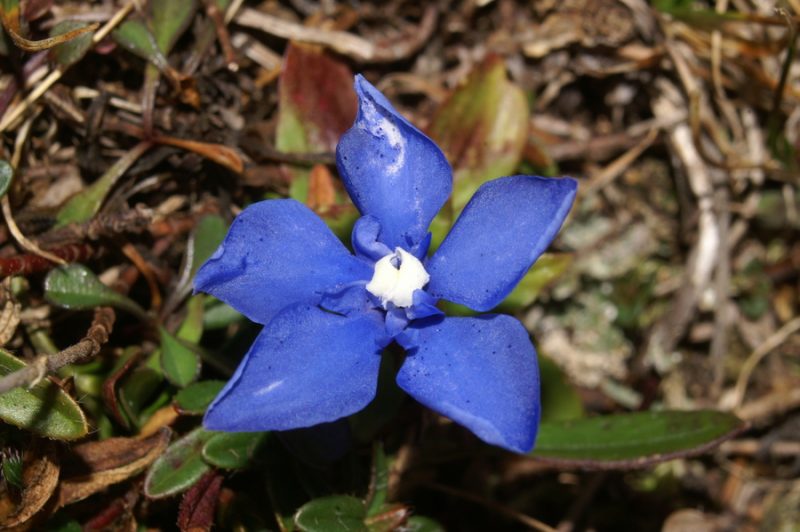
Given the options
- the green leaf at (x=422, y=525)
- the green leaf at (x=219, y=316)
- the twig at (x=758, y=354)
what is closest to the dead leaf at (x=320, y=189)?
the green leaf at (x=219, y=316)

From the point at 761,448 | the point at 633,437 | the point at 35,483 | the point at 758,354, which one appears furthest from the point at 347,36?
the point at 761,448

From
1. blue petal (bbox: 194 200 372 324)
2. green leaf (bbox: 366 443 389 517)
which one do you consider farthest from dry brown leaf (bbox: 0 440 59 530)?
green leaf (bbox: 366 443 389 517)

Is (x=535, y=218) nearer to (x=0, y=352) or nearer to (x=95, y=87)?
(x=0, y=352)

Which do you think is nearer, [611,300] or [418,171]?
[418,171]

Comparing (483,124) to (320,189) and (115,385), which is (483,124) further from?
(115,385)

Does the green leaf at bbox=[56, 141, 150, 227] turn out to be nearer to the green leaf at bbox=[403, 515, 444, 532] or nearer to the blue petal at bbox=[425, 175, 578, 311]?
the blue petal at bbox=[425, 175, 578, 311]

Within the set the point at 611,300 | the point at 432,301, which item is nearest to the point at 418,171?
the point at 432,301
